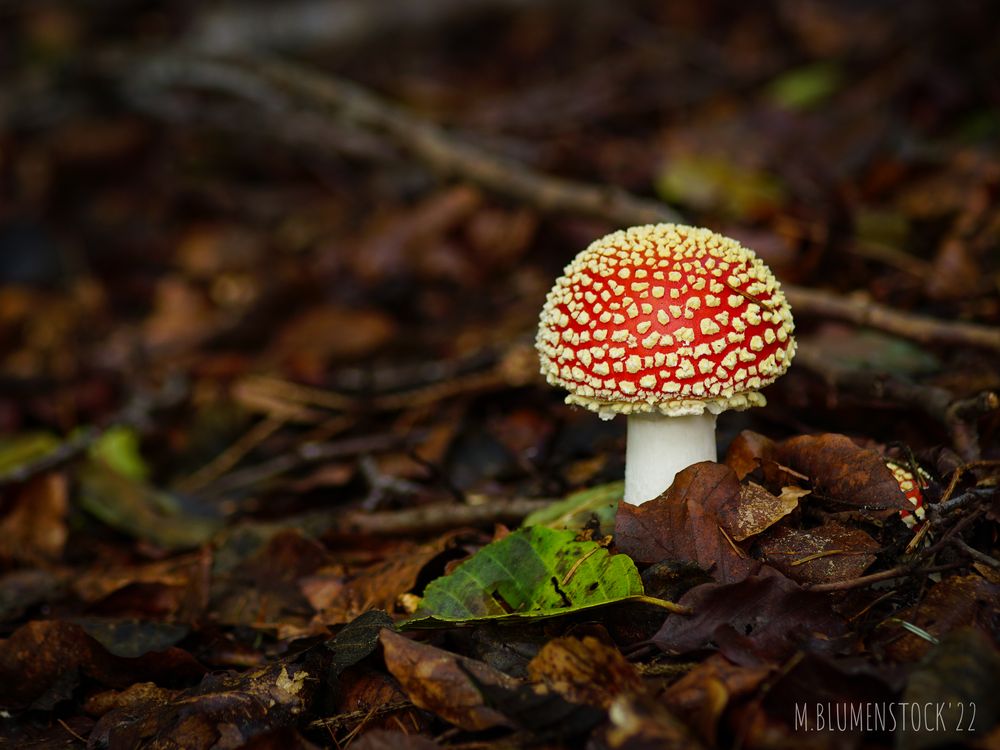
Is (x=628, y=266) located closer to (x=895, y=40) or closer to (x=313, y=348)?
(x=313, y=348)

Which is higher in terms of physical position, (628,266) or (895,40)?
(895,40)

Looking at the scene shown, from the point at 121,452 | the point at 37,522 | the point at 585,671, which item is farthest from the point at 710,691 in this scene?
the point at 121,452

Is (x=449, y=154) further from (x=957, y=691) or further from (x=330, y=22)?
(x=957, y=691)

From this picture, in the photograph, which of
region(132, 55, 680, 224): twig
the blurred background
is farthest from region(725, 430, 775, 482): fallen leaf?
region(132, 55, 680, 224): twig

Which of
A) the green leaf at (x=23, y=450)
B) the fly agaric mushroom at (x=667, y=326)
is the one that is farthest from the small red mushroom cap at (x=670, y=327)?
the green leaf at (x=23, y=450)

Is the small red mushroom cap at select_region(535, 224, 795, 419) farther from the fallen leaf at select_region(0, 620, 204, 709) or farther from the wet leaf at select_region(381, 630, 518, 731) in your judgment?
the fallen leaf at select_region(0, 620, 204, 709)

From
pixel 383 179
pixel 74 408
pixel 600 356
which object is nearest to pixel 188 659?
pixel 600 356

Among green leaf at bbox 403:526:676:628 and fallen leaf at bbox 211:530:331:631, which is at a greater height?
green leaf at bbox 403:526:676:628
